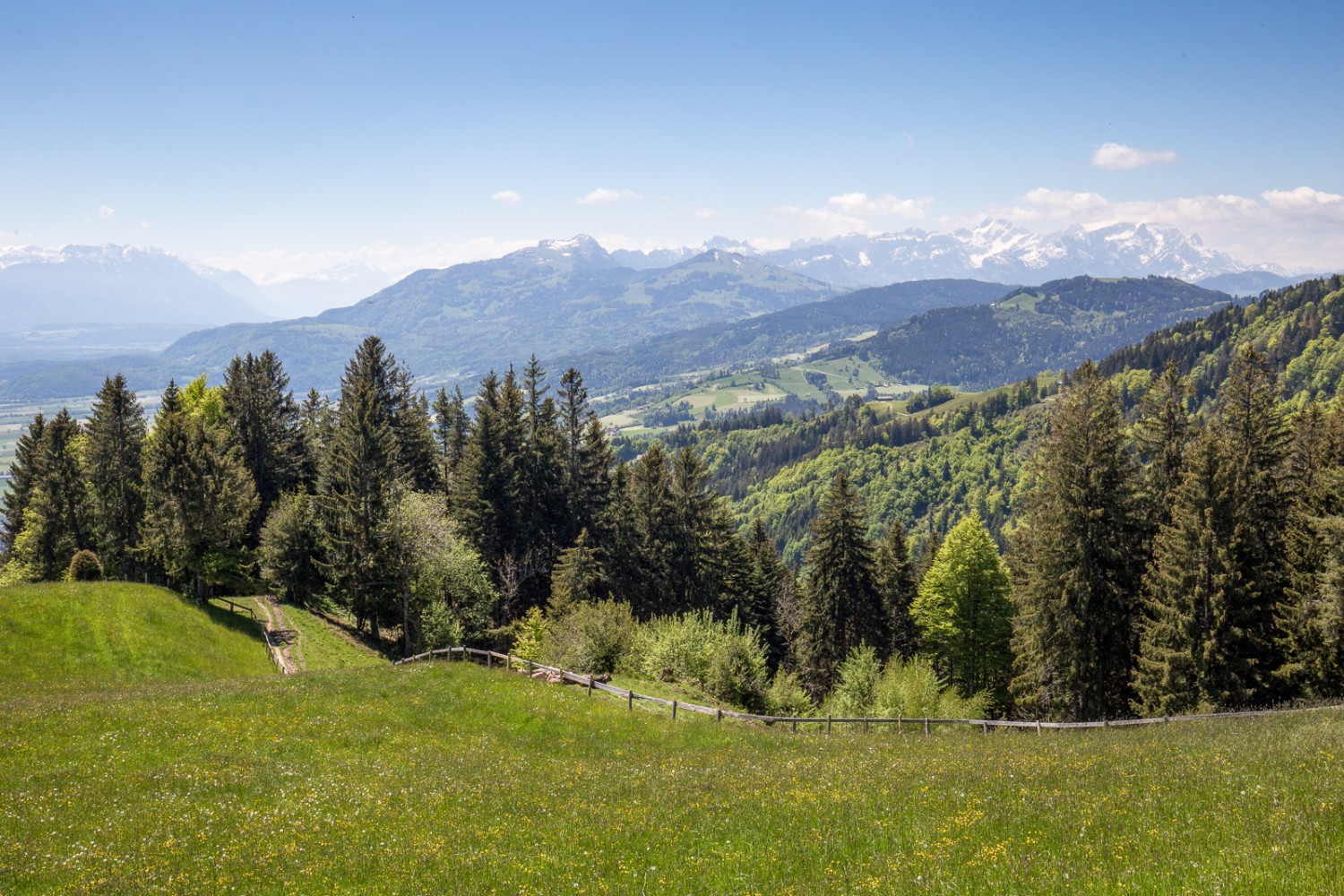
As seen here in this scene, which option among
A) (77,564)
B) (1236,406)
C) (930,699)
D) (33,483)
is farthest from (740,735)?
(33,483)

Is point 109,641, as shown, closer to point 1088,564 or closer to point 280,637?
point 280,637

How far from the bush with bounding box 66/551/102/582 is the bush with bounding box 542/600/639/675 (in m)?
34.6

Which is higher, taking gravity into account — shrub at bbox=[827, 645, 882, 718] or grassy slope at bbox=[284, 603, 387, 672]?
grassy slope at bbox=[284, 603, 387, 672]

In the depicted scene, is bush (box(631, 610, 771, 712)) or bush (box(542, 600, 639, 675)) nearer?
bush (box(631, 610, 771, 712))

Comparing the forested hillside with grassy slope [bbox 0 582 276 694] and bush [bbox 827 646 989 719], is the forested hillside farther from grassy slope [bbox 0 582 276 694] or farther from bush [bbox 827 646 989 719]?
grassy slope [bbox 0 582 276 694]

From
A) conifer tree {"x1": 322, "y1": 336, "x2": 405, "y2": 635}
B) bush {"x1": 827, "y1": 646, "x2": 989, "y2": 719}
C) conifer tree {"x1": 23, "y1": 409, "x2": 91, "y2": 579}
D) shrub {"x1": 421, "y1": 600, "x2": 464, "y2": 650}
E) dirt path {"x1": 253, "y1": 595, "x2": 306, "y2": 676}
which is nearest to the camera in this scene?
bush {"x1": 827, "y1": 646, "x2": 989, "y2": 719}

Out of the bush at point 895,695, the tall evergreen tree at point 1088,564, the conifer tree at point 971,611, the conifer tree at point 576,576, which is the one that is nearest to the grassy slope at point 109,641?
the conifer tree at point 576,576

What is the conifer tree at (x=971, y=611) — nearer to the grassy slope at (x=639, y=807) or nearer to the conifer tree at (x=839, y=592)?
the conifer tree at (x=839, y=592)

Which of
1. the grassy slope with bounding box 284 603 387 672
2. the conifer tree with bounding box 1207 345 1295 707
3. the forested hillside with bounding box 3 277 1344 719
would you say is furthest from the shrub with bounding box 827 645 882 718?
the grassy slope with bounding box 284 603 387 672

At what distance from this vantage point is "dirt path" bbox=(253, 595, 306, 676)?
153 feet

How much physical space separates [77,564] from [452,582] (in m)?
25.8

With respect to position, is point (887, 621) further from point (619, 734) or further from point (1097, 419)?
point (619, 734)

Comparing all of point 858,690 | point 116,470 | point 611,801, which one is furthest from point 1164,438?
point 116,470

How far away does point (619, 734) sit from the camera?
28.6m
